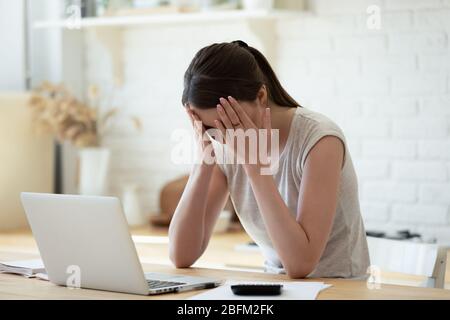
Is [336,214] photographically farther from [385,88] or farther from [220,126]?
[385,88]

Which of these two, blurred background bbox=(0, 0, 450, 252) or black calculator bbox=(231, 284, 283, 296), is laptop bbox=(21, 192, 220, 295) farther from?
blurred background bbox=(0, 0, 450, 252)

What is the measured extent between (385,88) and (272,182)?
1184mm

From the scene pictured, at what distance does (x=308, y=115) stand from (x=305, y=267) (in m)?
0.34

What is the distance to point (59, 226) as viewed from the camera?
1.47 meters

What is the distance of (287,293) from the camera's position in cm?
138

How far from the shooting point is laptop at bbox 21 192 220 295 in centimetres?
139

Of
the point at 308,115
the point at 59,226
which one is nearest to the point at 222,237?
the point at 308,115

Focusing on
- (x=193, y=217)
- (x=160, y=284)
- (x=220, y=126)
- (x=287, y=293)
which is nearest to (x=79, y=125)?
(x=193, y=217)

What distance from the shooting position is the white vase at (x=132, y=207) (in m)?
3.16

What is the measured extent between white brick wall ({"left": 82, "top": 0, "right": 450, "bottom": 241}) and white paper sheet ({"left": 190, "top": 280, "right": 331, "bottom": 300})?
125 centimetres

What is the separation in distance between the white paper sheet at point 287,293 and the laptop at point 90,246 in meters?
0.06

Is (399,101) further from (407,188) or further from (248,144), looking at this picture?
(248,144)

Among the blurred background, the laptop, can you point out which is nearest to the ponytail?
the laptop
